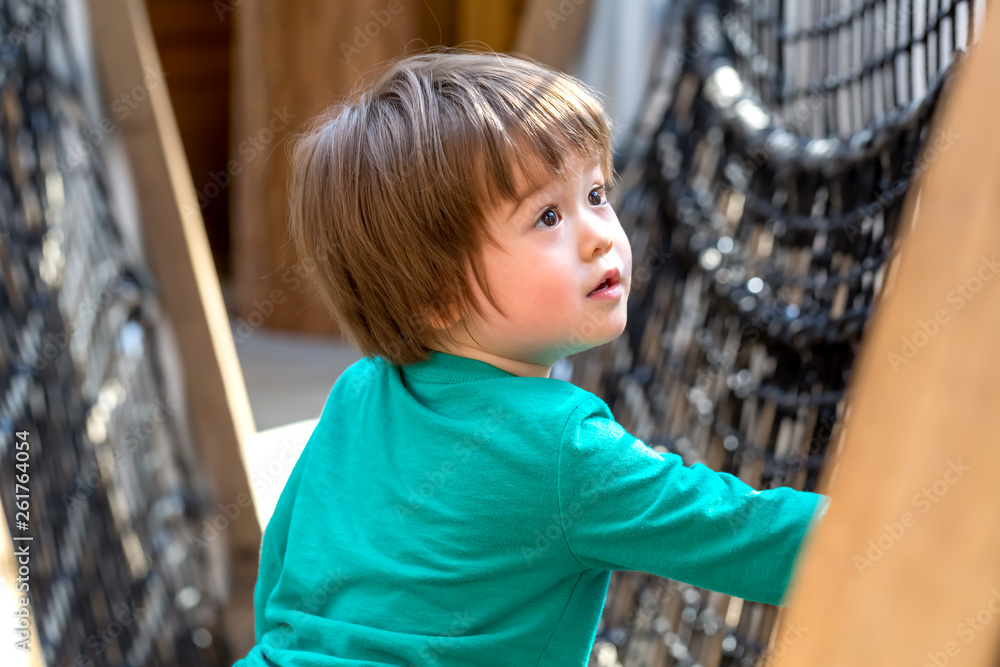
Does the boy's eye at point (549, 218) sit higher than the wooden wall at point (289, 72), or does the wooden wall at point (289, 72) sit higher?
the boy's eye at point (549, 218)

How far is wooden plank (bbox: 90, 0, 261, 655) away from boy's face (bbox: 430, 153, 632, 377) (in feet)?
3.28

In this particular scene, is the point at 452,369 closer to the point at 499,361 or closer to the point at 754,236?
the point at 499,361

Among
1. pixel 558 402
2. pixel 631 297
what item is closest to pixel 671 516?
pixel 558 402

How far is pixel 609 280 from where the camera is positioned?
2.18ft

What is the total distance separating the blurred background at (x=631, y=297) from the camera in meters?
0.95

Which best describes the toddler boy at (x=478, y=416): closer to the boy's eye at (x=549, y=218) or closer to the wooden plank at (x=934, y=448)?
the boy's eye at (x=549, y=218)

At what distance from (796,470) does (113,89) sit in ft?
3.55

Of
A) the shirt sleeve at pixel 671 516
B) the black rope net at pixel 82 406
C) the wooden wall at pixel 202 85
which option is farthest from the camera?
the wooden wall at pixel 202 85

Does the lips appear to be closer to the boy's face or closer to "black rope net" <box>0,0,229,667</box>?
the boy's face

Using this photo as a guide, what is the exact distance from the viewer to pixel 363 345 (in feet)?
2.47

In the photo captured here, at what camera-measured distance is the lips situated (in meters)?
0.66

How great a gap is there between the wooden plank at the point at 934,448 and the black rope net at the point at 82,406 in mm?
927

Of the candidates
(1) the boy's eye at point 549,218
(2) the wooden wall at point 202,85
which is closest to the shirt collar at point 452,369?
(1) the boy's eye at point 549,218

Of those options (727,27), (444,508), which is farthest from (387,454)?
(727,27)
